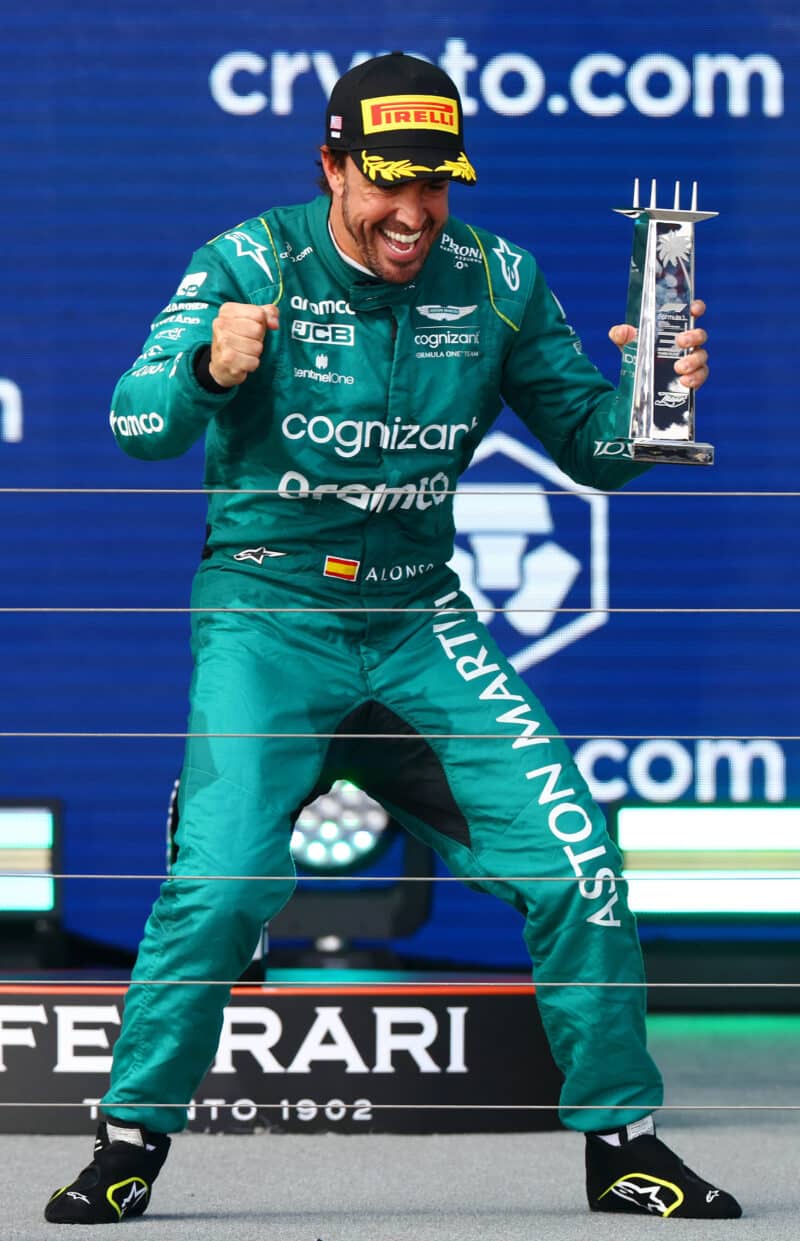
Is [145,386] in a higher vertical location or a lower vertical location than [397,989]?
higher

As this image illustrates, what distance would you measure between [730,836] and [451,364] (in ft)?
5.66

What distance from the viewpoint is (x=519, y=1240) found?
265 cm

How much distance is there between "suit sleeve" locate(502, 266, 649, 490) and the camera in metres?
3.08

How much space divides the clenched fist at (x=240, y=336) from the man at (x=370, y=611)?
0.02m

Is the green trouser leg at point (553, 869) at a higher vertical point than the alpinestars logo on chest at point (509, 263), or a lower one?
lower

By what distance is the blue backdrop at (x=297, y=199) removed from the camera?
4.88 meters

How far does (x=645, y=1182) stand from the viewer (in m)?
2.81

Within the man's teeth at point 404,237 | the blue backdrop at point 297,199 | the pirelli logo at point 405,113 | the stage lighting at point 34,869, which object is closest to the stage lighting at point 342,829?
the stage lighting at point 34,869

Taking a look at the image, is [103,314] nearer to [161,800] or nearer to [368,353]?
[161,800]

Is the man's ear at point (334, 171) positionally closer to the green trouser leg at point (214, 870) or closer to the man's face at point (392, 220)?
the man's face at point (392, 220)

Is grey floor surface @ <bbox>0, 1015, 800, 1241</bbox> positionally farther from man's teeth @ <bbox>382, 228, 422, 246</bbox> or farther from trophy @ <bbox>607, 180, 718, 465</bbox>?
man's teeth @ <bbox>382, 228, 422, 246</bbox>

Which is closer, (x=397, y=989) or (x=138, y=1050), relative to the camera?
(x=138, y=1050)

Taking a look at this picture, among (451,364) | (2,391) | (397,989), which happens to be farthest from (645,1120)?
(2,391)

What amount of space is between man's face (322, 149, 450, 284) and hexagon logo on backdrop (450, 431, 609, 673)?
196cm
